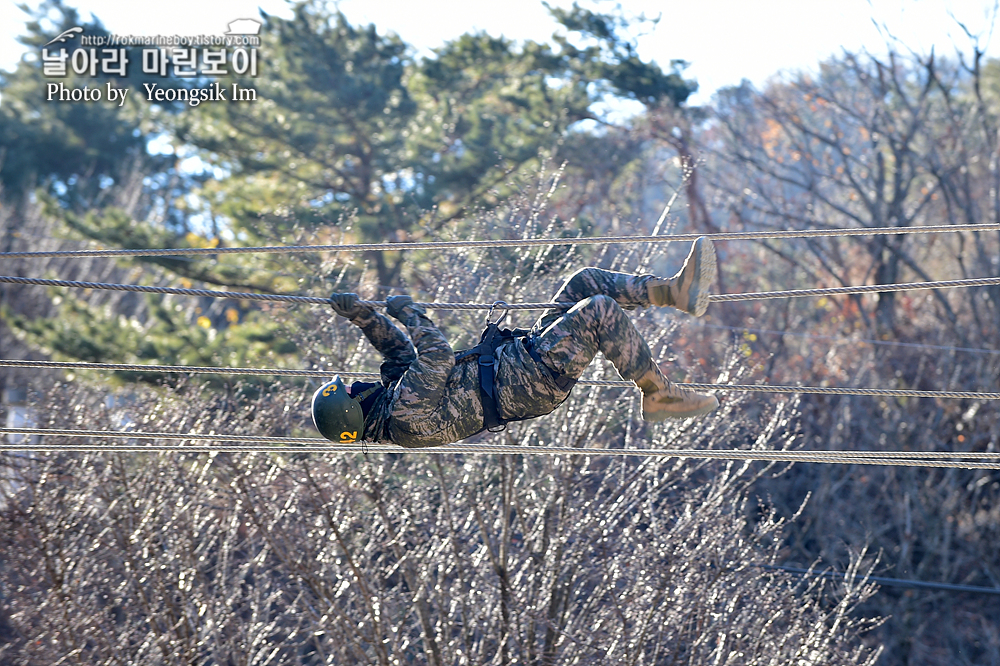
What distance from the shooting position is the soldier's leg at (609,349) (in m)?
4.64

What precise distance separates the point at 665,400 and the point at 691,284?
0.61 meters

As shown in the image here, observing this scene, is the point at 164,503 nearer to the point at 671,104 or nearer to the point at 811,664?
the point at 811,664

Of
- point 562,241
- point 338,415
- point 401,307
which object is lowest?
point 338,415

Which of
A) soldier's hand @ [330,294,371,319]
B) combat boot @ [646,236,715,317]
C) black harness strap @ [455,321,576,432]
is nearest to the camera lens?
soldier's hand @ [330,294,371,319]

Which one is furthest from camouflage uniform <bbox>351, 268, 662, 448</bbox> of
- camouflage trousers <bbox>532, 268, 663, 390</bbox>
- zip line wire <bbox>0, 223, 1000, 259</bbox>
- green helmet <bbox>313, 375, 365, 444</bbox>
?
zip line wire <bbox>0, 223, 1000, 259</bbox>

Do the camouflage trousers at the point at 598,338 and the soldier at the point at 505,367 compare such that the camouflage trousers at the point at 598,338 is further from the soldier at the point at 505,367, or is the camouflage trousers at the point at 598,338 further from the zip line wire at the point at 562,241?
the zip line wire at the point at 562,241

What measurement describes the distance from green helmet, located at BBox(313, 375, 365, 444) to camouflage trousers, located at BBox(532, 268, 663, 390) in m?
1.00

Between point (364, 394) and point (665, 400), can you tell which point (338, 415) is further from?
point (665, 400)

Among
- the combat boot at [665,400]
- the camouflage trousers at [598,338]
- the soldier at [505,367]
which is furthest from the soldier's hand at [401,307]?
the combat boot at [665,400]

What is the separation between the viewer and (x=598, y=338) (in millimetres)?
4680

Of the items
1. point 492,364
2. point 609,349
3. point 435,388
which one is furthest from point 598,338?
point 435,388

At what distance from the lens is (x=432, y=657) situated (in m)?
9.58

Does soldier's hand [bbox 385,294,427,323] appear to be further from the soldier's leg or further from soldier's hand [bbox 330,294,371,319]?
the soldier's leg

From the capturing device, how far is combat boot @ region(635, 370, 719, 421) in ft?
15.4
